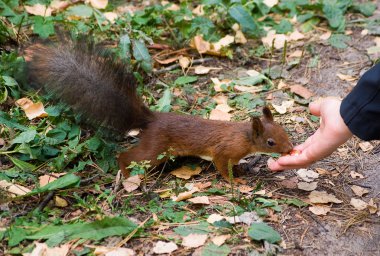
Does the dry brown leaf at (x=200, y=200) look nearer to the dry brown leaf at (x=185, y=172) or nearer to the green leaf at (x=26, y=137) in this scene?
the dry brown leaf at (x=185, y=172)

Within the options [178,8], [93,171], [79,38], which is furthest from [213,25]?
[93,171]

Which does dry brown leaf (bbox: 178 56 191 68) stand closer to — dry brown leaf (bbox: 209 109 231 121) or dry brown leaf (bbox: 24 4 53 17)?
dry brown leaf (bbox: 209 109 231 121)

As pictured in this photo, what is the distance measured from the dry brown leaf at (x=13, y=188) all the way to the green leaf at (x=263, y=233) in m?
1.08

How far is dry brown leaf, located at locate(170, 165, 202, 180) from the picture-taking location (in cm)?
280

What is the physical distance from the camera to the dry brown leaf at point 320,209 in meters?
2.47

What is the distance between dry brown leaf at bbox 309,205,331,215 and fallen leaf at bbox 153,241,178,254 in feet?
2.39

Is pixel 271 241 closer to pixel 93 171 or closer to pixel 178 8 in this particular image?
pixel 93 171

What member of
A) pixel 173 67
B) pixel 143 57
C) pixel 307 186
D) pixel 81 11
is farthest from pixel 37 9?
pixel 307 186

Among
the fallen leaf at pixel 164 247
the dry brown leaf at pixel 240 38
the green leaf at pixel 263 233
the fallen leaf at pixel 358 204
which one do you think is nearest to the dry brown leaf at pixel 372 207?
the fallen leaf at pixel 358 204

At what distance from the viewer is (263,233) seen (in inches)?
87.0

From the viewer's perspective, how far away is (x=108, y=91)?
272 centimetres

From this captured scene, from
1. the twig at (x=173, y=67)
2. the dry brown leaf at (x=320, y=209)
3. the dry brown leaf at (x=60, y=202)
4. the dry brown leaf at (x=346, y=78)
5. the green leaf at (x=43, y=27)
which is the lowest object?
the dry brown leaf at (x=320, y=209)

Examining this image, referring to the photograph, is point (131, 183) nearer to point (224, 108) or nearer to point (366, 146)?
point (224, 108)

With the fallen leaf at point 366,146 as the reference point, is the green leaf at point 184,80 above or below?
above
